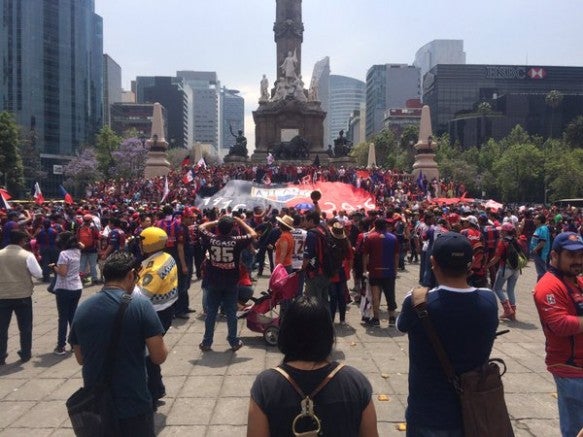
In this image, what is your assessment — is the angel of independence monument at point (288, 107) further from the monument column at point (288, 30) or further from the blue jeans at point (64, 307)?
the blue jeans at point (64, 307)

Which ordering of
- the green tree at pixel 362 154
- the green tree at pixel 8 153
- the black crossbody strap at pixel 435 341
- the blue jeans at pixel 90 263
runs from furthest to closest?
1. the green tree at pixel 362 154
2. the green tree at pixel 8 153
3. the blue jeans at pixel 90 263
4. the black crossbody strap at pixel 435 341

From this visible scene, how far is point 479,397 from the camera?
2.93m

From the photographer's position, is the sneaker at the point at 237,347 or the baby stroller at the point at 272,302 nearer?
the sneaker at the point at 237,347

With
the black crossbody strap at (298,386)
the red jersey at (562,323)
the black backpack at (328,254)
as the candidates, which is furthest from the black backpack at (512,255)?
the black crossbody strap at (298,386)

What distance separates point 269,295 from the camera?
8398 mm

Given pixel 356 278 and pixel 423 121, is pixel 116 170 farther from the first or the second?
pixel 356 278

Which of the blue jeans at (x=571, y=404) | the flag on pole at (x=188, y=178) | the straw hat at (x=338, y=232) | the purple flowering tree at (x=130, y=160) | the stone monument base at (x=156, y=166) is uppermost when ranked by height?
the purple flowering tree at (x=130, y=160)

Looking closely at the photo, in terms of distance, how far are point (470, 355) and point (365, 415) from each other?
2.82 feet

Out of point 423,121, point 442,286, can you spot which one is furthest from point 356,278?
point 423,121

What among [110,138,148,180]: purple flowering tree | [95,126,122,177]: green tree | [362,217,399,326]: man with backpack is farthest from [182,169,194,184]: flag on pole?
[95,126,122,177]: green tree

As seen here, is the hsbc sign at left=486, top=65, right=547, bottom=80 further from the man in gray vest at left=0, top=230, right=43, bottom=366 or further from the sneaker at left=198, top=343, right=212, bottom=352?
the man in gray vest at left=0, top=230, right=43, bottom=366

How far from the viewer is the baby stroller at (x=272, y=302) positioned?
819 centimetres

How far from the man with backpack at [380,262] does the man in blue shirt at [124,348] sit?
235 inches

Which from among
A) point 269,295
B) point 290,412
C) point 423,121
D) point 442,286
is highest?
point 423,121
